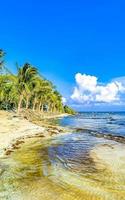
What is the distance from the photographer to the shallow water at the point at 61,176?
37.7ft

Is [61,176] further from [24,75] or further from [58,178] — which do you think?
[24,75]

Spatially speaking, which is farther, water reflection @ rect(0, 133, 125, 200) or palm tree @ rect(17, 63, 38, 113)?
palm tree @ rect(17, 63, 38, 113)

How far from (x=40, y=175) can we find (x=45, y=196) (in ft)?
10.0

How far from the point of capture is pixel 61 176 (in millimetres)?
14164

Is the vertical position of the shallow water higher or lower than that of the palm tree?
lower

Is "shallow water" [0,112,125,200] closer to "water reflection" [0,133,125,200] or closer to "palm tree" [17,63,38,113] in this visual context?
"water reflection" [0,133,125,200]

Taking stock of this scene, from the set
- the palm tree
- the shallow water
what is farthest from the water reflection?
the palm tree

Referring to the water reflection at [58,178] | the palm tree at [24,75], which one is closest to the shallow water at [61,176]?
the water reflection at [58,178]

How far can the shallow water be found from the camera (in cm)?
1148

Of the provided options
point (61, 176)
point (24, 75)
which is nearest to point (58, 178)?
point (61, 176)

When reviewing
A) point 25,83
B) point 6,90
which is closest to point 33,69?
point 25,83

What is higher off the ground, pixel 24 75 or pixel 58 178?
pixel 24 75

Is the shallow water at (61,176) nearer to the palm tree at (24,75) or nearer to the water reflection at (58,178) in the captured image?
the water reflection at (58,178)

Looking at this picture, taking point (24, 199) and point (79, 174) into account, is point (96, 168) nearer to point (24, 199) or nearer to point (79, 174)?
point (79, 174)
